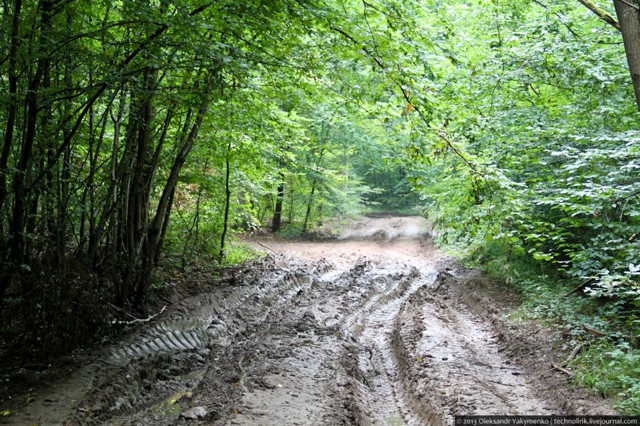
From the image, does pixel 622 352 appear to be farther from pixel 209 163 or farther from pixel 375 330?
pixel 209 163

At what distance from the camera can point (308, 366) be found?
5.84m

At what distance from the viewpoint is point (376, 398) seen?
5375 mm

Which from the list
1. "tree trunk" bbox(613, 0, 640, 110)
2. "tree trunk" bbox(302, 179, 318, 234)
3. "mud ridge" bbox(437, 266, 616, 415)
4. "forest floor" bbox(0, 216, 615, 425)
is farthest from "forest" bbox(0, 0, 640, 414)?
"tree trunk" bbox(302, 179, 318, 234)

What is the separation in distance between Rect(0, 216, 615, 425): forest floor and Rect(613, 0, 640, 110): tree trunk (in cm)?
342

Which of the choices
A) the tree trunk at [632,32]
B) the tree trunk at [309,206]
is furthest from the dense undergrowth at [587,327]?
the tree trunk at [309,206]

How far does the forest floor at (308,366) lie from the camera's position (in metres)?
4.52

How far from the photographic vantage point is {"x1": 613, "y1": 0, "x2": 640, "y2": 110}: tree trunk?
449 cm

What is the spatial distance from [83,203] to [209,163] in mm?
4646

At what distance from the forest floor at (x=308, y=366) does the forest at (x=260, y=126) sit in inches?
22.3

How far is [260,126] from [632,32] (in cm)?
575

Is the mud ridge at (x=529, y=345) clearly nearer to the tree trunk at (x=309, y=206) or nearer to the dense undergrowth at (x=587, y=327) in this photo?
the dense undergrowth at (x=587, y=327)

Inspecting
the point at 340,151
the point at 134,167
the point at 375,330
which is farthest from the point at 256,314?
the point at 340,151

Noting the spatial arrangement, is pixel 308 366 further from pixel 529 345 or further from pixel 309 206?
pixel 309 206

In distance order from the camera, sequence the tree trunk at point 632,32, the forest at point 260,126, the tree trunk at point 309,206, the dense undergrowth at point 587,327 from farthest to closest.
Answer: the tree trunk at point 309,206
the forest at point 260,126
the dense undergrowth at point 587,327
the tree trunk at point 632,32
